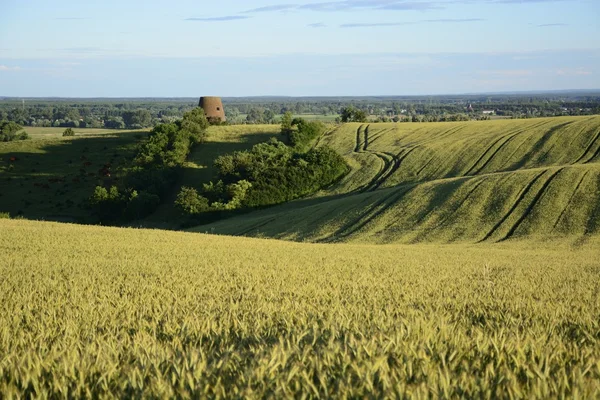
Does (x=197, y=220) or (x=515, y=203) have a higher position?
(x=515, y=203)

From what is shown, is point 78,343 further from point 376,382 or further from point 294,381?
point 376,382

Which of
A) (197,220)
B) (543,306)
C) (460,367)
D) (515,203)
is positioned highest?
(460,367)

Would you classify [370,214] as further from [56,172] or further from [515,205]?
[56,172]

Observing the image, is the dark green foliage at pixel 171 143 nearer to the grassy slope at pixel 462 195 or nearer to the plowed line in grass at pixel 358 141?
the grassy slope at pixel 462 195

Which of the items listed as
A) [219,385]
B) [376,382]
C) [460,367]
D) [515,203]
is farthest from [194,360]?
[515,203]

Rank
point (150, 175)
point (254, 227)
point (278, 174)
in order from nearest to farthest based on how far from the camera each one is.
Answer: point (254, 227)
point (278, 174)
point (150, 175)

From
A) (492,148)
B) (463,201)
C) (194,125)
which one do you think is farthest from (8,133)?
(463,201)

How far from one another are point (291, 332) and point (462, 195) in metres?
42.8

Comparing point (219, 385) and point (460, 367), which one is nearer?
point (219, 385)

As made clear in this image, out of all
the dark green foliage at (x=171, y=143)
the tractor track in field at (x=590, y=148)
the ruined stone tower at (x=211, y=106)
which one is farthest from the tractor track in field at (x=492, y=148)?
the ruined stone tower at (x=211, y=106)

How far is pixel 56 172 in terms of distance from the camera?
86438mm

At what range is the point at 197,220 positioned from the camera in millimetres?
65750

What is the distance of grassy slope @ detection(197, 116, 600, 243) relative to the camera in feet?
140

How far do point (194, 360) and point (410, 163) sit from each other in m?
67.8
